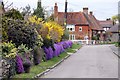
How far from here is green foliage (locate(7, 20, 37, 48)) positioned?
22.5 m

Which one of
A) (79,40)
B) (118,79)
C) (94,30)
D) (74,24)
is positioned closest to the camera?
(118,79)

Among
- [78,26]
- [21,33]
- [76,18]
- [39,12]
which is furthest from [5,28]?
[76,18]

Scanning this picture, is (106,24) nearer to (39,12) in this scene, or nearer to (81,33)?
(81,33)

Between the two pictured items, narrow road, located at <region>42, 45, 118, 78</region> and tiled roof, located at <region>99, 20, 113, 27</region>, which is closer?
narrow road, located at <region>42, 45, 118, 78</region>

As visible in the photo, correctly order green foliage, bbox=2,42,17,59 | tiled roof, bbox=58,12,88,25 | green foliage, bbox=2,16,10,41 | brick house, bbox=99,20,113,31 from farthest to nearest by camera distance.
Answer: brick house, bbox=99,20,113,31, tiled roof, bbox=58,12,88,25, green foliage, bbox=2,16,10,41, green foliage, bbox=2,42,17,59

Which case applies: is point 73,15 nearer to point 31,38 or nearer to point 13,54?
point 31,38

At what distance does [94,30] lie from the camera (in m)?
107

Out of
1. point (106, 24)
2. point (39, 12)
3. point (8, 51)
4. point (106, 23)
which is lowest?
point (8, 51)

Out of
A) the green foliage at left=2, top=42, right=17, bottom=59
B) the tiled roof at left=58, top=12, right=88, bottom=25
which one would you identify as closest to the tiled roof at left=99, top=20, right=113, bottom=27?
the tiled roof at left=58, top=12, right=88, bottom=25

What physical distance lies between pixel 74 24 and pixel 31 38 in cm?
7336

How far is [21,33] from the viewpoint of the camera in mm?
22891

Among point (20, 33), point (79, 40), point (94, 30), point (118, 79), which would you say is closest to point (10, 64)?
point (118, 79)

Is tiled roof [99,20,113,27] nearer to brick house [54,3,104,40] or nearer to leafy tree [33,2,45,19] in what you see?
brick house [54,3,104,40]

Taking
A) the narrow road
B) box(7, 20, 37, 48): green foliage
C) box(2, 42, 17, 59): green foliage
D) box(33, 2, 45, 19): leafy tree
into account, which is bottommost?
the narrow road
